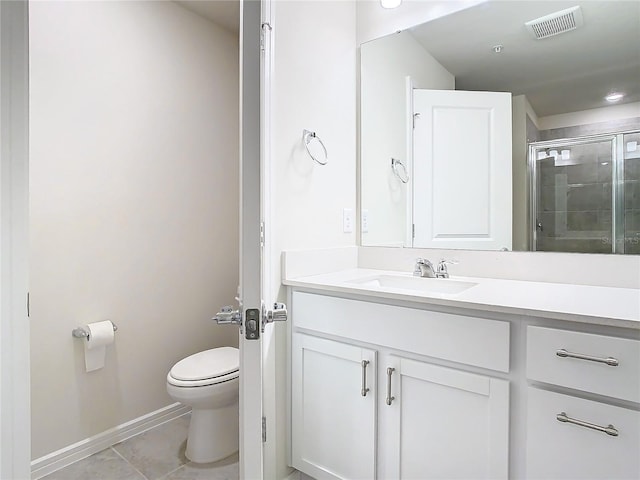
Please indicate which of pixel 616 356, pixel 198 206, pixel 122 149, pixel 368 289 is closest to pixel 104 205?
pixel 122 149

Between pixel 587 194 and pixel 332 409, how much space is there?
1.27m

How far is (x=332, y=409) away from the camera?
1.45 metres

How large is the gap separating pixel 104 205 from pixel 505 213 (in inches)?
75.4

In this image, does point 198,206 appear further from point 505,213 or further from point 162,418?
point 505,213

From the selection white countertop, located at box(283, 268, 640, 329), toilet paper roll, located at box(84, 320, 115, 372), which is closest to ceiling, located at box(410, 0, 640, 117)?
white countertop, located at box(283, 268, 640, 329)

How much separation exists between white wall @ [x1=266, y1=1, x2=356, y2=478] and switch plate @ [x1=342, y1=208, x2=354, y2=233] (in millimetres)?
24

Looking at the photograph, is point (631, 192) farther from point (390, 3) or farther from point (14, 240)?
point (14, 240)

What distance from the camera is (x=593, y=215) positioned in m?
1.43

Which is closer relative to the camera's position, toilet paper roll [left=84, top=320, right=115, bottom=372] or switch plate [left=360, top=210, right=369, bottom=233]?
toilet paper roll [left=84, top=320, right=115, bottom=372]

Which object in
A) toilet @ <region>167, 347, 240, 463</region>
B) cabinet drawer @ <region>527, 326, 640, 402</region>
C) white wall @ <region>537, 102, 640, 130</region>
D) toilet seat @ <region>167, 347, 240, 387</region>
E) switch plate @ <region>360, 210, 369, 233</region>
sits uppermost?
white wall @ <region>537, 102, 640, 130</region>

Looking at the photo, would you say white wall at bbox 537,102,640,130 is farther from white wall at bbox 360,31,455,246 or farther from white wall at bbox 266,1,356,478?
white wall at bbox 266,1,356,478

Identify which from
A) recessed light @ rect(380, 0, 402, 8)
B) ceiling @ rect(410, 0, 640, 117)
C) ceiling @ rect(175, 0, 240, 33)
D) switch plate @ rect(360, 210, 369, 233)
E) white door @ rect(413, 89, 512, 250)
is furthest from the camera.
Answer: ceiling @ rect(175, 0, 240, 33)

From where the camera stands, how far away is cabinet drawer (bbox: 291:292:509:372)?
3.63 ft

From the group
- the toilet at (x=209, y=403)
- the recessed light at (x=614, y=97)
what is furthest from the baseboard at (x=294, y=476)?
the recessed light at (x=614, y=97)
